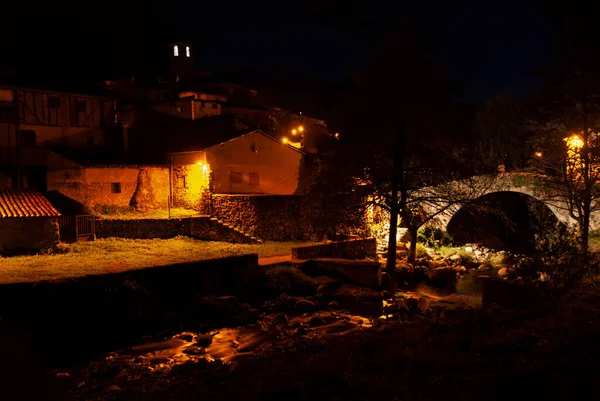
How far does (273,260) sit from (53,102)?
57.7 ft

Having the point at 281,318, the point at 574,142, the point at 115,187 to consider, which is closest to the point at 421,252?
the point at 574,142

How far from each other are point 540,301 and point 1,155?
86.2 feet

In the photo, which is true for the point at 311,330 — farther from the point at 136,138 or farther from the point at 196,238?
the point at 136,138

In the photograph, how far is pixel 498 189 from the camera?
2584cm

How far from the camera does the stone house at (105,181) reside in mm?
23688

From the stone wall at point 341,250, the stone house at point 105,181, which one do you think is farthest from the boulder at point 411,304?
the stone house at point 105,181

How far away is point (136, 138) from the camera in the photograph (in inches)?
1234

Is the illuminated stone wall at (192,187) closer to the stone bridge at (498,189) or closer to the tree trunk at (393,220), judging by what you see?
the tree trunk at (393,220)

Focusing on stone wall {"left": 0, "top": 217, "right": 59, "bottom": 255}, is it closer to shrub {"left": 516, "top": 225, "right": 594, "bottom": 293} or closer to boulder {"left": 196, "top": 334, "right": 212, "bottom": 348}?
boulder {"left": 196, "top": 334, "right": 212, "bottom": 348}

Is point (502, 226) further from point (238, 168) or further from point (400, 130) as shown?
point (238, 168)

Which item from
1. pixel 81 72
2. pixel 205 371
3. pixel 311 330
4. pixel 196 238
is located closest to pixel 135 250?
pixel 196 238

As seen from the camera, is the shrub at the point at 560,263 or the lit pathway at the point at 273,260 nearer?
the shrub at the point at 560,263

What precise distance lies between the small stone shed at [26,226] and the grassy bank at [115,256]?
0.68 m

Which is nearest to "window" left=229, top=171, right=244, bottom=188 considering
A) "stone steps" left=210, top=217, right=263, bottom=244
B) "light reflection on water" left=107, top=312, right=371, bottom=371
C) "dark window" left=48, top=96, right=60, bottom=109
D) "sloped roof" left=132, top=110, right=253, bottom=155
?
"sloped roof" left=132, top=110, right=253, bottom=155
